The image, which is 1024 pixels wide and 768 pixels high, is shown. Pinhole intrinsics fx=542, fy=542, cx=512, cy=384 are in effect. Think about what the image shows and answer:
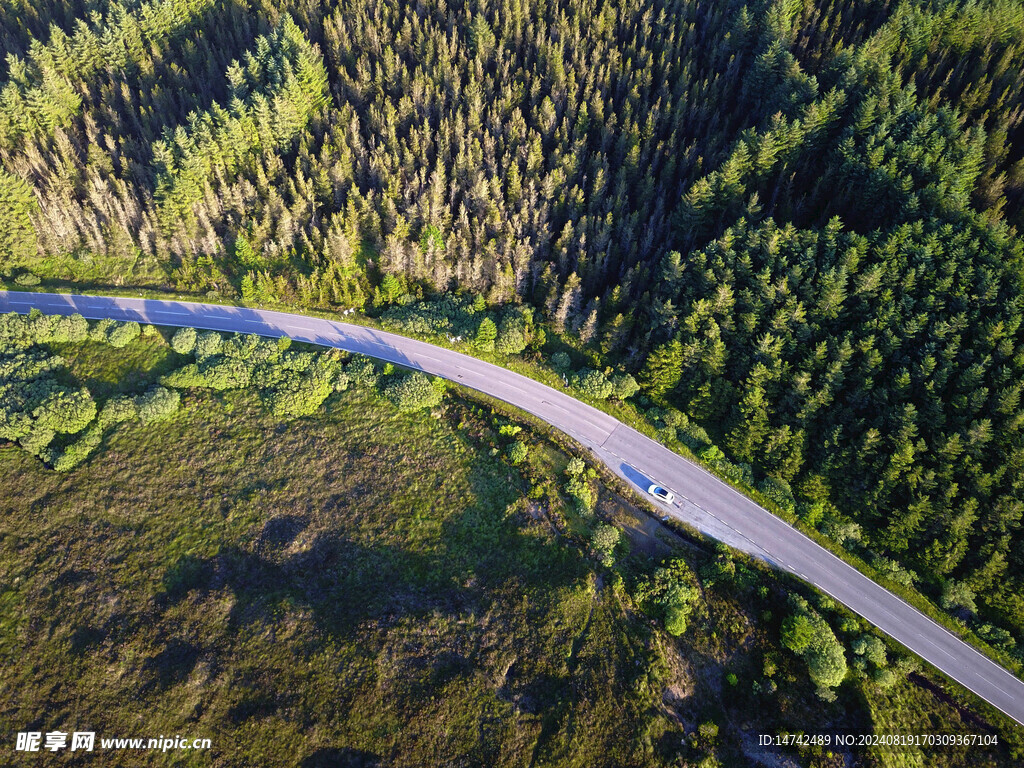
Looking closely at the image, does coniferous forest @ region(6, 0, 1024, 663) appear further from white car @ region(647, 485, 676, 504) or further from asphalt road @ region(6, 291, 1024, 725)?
white car @ region(647, 485, 676, 504)

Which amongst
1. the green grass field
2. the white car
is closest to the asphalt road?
the white car


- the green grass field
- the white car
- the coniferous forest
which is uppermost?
the coniferous forest

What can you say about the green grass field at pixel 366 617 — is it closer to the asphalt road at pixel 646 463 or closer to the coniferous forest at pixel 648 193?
the asphalt road at pixel 646 463

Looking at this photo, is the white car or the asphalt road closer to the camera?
the asphalt road

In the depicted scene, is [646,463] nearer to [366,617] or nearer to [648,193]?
[366,617]

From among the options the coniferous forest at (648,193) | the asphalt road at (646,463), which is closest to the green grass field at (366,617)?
the asphalt road at (646,463)

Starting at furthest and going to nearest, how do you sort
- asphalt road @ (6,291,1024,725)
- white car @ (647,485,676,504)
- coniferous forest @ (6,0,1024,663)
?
1. white car @ (647,485,676,504)
2. coniferous forest @ (6,0,1024,663)
3. asphalt road @ (6,291,1024,725)
